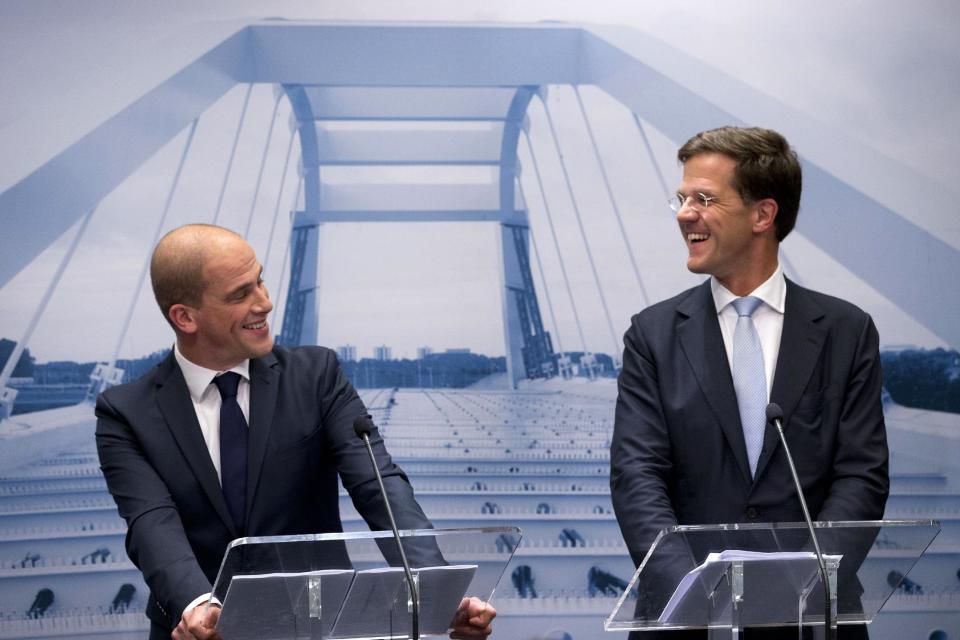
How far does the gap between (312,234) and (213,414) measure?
70.2 inches

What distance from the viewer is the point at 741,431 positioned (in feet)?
6.43

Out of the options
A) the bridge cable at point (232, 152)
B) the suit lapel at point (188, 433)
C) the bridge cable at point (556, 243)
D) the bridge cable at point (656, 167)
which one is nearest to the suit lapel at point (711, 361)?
the suit lapel at point (188, 433)

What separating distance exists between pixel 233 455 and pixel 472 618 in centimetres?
63

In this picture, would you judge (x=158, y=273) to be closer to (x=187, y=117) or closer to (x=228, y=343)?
(x=228, y=343)

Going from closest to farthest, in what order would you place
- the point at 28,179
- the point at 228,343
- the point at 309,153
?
1. the point at 228,343
2. the point at 28,179
3. the point at 309,153

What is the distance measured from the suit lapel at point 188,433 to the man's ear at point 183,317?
0.29ft

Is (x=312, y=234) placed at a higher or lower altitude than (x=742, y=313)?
higher

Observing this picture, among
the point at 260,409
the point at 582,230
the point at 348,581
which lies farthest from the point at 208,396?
the point at 582,230

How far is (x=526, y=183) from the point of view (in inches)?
154

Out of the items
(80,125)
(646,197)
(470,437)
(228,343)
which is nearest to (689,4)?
(646,197)

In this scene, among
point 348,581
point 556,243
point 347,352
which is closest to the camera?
point 348,581

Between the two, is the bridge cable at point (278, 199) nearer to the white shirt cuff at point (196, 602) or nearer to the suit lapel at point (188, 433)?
the suit lapel at point (188, 433)

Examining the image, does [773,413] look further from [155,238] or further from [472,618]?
[155,238]

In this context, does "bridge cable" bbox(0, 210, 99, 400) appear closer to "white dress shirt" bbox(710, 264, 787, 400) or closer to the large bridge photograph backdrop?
the large bridge photograph backdrop
